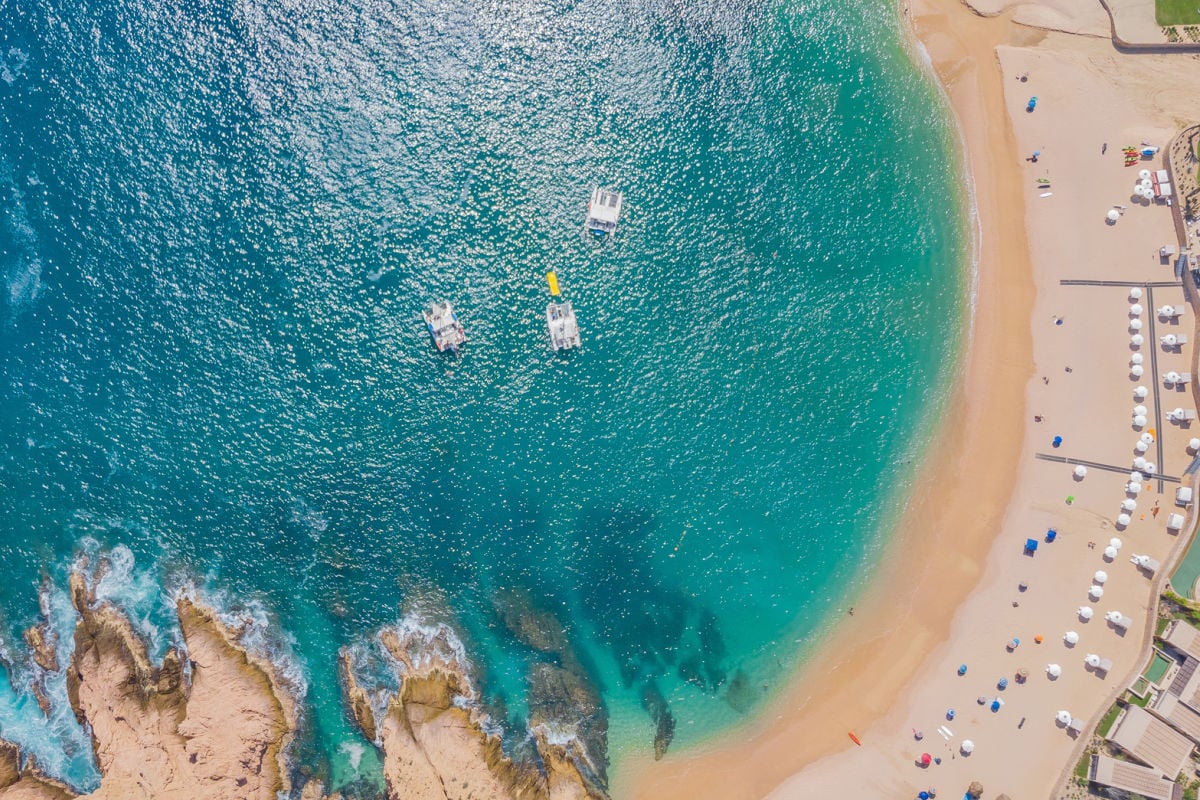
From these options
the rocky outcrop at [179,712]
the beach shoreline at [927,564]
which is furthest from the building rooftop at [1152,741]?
the rocky outcrop at [179,712]

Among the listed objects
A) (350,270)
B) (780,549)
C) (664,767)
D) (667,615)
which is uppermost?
(350,270)

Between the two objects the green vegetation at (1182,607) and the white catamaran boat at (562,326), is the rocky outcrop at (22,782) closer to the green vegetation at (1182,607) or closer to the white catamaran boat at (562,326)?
the white catamaran boat at (562,326)

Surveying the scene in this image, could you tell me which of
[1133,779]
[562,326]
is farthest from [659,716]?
[1133,779]

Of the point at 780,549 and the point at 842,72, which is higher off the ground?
the point at 842,72

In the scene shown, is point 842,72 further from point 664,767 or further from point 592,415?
point 664,767

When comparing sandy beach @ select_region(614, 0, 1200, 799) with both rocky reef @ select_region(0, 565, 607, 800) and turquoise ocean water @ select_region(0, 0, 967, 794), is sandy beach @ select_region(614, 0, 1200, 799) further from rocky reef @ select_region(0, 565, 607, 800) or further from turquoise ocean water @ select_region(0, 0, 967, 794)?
rocky reef @ select_region(0, 565, 607, 800)

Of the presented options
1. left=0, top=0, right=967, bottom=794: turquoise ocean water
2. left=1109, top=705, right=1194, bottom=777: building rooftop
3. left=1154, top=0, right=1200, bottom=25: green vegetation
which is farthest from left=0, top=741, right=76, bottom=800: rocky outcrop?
left=1154, top=0, right=1200, bottom=25: green vegetation

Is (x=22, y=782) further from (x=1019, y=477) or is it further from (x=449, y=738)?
(x=1019, y=477)

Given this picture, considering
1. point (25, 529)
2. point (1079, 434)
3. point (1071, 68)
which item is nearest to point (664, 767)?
point (1079, 434)
